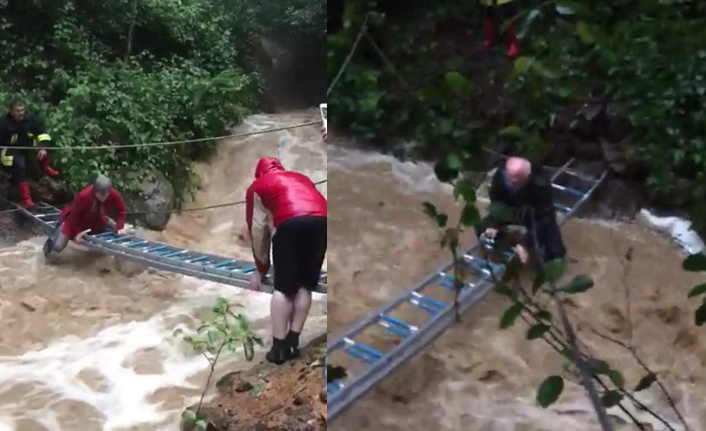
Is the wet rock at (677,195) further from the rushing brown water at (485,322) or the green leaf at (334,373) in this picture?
the green leaf at (334,373)

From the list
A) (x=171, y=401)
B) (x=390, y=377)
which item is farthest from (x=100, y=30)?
(x=390, y=377)

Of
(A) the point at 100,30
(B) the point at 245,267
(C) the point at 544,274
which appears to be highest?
(A) the point at 100,30

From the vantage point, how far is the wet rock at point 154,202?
1.14 m

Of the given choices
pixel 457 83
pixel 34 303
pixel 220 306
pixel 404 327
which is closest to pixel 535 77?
pixel 457 83

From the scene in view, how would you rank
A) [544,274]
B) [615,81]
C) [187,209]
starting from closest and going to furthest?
[544,274] < [615,81] < [187,209]

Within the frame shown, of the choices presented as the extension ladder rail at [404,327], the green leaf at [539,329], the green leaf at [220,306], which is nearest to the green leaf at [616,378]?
the green leaf at [539,329]

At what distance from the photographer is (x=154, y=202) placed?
3.80ft

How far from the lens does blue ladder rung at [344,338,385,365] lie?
111 cm

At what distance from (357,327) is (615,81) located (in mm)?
528

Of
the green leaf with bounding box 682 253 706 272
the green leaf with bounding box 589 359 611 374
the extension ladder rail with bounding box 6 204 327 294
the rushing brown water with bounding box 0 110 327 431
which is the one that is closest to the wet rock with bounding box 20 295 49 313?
the rushing brown water with bounding box 0 110 327 431

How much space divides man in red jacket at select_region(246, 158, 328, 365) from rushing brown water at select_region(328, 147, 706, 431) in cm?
4

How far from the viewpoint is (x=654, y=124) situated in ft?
3.52

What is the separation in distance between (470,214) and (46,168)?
670 millimetres

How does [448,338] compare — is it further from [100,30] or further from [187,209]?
[100,30]
